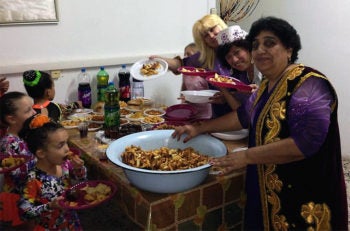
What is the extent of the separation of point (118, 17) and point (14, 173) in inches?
64.2

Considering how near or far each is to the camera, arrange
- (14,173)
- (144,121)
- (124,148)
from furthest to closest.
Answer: (144,121) < (14,173) < (124,148)

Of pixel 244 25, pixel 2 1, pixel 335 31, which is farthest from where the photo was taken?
pixel 244 25

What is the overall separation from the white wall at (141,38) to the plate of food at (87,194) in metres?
1.40

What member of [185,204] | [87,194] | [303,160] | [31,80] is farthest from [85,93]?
[303,160]

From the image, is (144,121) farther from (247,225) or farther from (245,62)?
(247,225)

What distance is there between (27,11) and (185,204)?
1818 millimetres

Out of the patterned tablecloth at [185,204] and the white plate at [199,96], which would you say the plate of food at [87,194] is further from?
the white plate at [199,96]

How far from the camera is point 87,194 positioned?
116 cm

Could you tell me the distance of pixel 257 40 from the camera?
3.70 ft

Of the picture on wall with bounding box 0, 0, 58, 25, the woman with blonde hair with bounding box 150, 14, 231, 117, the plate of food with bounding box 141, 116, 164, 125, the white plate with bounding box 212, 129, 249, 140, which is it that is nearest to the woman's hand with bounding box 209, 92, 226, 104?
the white plate with bounding box 212, 129, 249, 140

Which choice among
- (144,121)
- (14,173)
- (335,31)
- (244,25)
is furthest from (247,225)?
(244,25)

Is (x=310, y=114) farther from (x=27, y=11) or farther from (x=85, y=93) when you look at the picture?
(x=27, y=11)

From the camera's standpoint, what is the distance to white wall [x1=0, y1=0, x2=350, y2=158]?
91.0 inches

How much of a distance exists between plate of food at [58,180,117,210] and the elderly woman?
387 millimetres
